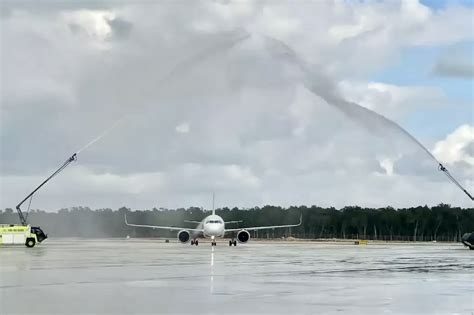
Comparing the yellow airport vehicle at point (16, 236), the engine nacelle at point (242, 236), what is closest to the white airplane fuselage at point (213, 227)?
the engine nacelle at point (242, 236)

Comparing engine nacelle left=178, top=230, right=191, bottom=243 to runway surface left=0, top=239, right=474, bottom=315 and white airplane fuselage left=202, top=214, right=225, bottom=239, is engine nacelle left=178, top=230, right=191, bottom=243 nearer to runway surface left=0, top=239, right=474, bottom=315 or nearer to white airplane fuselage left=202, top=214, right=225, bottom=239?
white airplane fuselage left=202, top=214, right=225, bottom=239

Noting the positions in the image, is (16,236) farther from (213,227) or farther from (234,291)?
(234,291)

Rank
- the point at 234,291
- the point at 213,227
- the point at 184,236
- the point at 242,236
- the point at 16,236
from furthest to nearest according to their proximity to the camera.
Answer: the point at 184,236 → the point at 242,236 → the point at 213,227 → the point at 16,236 → the point at 234,291

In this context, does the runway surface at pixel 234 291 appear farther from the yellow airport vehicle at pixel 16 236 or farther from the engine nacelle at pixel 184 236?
the engine nacelle at pixel 184 236

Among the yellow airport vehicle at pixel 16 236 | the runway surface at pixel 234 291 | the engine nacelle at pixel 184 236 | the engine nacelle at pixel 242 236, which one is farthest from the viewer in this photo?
the engine nacelle at pixel 184 236

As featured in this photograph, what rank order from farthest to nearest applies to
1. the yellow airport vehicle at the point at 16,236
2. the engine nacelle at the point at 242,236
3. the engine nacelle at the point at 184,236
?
the engine nacelle at the point at 184,236
the engine nacelle at the point at 242,236
the yellow airport vehicle at the point at 16,236

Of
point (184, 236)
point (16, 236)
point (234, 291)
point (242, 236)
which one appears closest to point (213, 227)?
point (242, 236)

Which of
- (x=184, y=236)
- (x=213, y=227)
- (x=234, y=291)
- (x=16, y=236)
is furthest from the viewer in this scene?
(x=184, y=236)

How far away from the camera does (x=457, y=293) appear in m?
26.4

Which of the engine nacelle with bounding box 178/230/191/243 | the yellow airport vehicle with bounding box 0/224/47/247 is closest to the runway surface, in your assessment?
the yellow airport vehicle with bounding box 0/224/47/247

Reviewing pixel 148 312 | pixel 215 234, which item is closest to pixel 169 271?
pixel 148 312

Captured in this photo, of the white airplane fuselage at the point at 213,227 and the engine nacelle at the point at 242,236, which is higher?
the white airplane fuselage at the point at 213,227

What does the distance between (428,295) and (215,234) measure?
79073mm

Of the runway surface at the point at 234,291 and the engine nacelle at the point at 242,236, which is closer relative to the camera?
the runway surface at the point at 234,291
